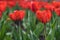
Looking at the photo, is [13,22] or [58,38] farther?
[13,22]

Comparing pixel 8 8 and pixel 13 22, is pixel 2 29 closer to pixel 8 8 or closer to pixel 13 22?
pixel 13 22

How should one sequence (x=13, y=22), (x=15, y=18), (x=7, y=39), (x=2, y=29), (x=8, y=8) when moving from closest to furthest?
(x=7, y=39) < (x=2, y=29) < (x=15, y=18) < (x=13, y=22) < (x=8, y=8)

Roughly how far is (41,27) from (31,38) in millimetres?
281

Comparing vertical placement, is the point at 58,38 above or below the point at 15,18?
below

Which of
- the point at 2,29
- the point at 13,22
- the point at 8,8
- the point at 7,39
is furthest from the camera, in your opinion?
the point at 8,8

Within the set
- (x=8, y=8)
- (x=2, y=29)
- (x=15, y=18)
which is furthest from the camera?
(x=8, y=8)

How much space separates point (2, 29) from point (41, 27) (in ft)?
0.89

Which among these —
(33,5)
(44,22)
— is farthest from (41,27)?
(33,5)

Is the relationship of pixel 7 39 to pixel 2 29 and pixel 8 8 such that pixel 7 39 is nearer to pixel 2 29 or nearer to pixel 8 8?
pixel 2 29

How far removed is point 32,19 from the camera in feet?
6.17

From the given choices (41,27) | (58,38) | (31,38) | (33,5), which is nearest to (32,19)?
(33,5)

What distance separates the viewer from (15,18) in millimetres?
1690

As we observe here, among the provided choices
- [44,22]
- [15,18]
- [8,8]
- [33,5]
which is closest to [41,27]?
[44,22]

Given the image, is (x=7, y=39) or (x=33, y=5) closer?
(x=7, y=39)
